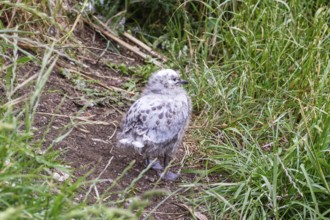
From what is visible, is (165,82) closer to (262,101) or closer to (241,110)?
(241,110)

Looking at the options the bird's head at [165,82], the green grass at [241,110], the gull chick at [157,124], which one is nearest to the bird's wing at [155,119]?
the gull chick at [157,124]

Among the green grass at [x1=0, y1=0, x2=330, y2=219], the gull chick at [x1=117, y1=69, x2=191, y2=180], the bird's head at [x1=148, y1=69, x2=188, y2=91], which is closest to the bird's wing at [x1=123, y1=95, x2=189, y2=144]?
the gull chick at [x1=117, y1=69, x2=191, y2=180]

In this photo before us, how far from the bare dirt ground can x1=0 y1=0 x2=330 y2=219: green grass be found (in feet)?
0.53

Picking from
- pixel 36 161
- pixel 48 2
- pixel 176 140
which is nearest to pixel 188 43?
pixel 48 2

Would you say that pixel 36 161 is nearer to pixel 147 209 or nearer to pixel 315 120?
pixel 147 209

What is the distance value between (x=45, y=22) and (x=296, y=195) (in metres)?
2.40

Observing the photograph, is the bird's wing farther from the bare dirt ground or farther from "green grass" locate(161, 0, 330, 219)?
"green grass" locate(161, 0, 330, 219)

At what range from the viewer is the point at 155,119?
177 inches

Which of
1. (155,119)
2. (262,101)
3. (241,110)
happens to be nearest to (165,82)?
(155,119)

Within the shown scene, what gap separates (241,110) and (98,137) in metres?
1.07

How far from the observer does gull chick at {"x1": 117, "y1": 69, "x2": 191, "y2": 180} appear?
448 centimetres

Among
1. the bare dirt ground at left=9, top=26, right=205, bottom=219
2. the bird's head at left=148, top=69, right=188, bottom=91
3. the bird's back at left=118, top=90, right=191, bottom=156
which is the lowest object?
the bare dirt ground at left=9, top=26, right=205, bottom=219

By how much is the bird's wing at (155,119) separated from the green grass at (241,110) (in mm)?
349

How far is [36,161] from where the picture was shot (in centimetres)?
339
